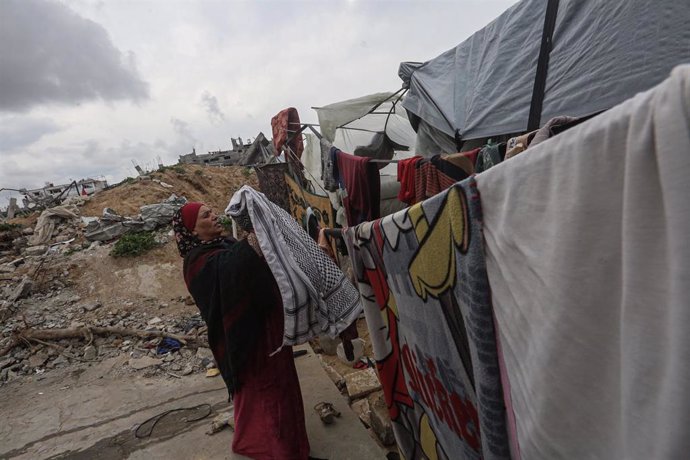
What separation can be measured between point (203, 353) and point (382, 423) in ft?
9.62

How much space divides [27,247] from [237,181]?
29.7 ft

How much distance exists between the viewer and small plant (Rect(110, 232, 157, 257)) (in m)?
8.04

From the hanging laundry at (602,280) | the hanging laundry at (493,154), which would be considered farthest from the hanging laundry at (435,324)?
the hanging laundry at (493,154)

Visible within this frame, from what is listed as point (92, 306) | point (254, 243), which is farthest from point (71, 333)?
point (254, 243)

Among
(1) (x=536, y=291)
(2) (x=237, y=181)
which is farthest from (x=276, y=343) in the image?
(2) (x=237, y=181)

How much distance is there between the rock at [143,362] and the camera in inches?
167

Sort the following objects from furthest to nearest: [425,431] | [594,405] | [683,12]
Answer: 1. [683,12]
2. [425,431]
3. [594,405]

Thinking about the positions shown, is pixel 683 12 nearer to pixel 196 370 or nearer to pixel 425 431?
pixel 425 431

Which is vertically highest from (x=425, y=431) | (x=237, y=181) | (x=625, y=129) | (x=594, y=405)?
(x=237, y=181)

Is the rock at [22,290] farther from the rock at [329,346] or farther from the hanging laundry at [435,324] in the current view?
the hanging laundry at [435,324]

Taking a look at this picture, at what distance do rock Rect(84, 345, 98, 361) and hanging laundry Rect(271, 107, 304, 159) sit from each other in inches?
173

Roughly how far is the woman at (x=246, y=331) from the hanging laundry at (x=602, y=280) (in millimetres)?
1497

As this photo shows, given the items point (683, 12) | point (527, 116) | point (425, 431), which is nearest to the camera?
point (425, 431)

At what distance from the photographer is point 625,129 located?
0.46 m
